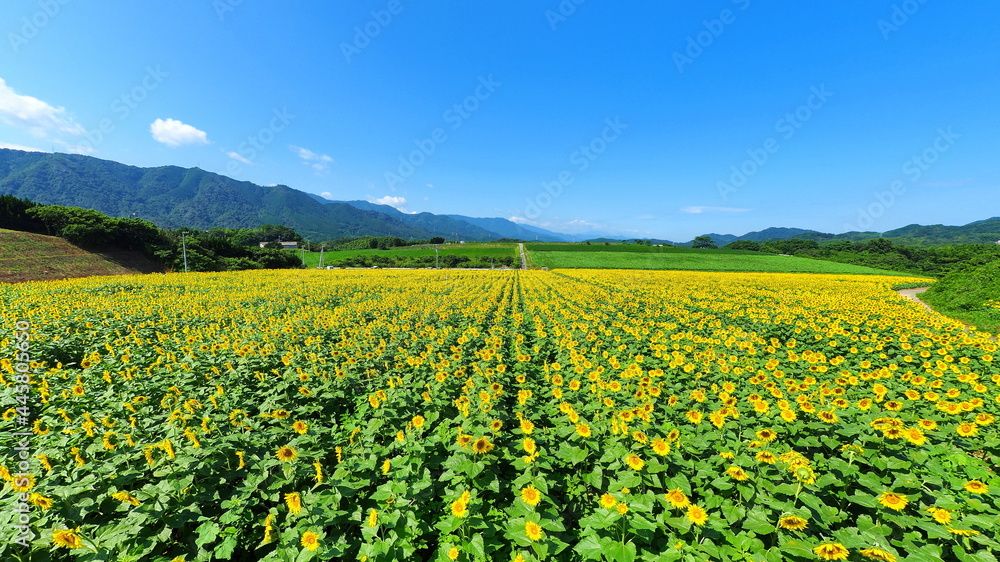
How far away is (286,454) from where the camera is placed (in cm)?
348

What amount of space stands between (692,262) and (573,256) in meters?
24.6

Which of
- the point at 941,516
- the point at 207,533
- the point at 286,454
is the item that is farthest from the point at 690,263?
the point at 207,533

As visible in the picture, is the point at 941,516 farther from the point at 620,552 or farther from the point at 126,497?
the point at 126,497

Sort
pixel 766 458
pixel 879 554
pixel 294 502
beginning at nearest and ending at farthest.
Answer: pixel 879 554 → pixel 294 502 → pixel 766 458

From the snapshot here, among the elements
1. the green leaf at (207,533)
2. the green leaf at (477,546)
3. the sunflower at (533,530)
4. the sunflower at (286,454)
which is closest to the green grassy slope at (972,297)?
the sunflower at (533,530)

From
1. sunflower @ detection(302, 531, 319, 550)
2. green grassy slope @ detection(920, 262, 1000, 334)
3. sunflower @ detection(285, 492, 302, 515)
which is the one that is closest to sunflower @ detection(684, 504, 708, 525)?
sunflower @ detection(302, 531, 319, 550)

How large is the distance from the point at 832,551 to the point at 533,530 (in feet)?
7.08

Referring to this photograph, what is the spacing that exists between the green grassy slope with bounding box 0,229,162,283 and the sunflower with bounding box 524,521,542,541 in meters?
47.3

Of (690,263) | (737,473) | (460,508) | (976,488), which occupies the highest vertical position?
(690,263)

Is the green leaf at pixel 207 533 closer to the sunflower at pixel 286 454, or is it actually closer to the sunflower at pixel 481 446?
the sunflower at pixel 286 454

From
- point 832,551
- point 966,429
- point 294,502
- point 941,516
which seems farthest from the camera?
point 966,429

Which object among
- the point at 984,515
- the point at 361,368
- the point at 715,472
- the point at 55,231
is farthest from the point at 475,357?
the point at 55,231

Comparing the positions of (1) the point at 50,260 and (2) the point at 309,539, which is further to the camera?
(1) the point at 50,260

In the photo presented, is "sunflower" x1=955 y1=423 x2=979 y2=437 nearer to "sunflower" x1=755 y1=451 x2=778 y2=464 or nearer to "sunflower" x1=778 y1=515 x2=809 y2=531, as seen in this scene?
"sunflower" x1=755 y1=451 x2=778 y2=464
